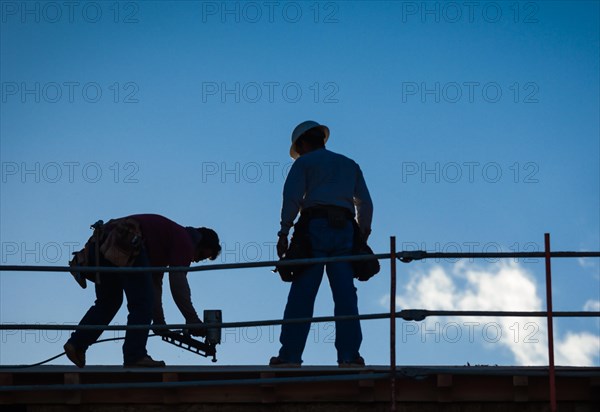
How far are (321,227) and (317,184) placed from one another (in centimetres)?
40

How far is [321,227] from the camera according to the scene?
11.5 metres

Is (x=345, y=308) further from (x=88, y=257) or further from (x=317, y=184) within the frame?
(x=88, y=257)

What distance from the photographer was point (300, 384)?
1069 cm

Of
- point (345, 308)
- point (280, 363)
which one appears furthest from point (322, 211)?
point (280, 363)

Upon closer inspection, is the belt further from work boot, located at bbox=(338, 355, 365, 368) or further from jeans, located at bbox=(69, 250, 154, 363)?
jeans, located at bbox=(69, 250, 154, 363)

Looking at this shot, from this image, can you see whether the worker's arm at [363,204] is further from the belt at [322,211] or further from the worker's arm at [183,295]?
the worker's arm at [183,295]

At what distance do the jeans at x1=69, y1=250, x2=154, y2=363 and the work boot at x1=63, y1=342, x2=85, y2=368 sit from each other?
0.03m

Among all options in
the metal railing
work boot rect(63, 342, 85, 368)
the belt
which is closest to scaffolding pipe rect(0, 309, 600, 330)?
the metal railing

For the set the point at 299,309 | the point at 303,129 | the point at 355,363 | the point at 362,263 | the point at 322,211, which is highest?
the point at 303,129

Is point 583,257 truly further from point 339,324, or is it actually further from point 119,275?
point 119,275

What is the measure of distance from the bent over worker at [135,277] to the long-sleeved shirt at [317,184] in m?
1.00

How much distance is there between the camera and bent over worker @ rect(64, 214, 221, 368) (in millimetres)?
11656

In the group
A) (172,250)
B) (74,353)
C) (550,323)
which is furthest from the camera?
(172,250)

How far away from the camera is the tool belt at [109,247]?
1166 cm
